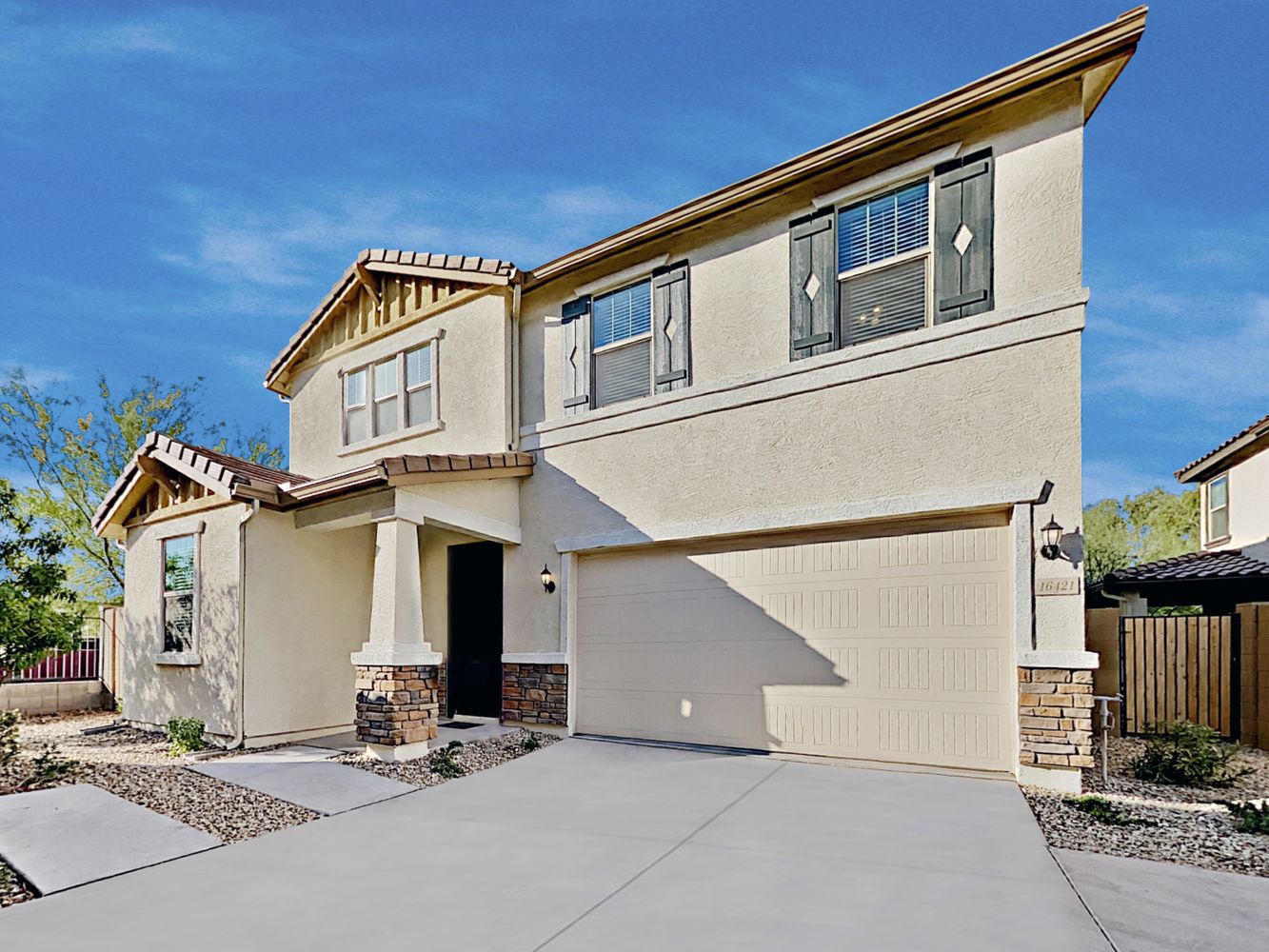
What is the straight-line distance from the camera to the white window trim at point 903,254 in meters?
8.14

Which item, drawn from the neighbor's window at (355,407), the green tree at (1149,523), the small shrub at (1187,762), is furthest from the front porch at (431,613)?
the green tree at (1149,523)

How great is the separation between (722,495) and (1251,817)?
5.48 metres

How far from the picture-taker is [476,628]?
11609 mm

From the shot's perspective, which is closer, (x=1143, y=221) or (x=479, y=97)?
(x=479, y=97)

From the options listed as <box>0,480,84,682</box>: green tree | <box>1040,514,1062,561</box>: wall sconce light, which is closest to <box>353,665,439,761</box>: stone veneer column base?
<box>0,480,84,682</box>: green tree

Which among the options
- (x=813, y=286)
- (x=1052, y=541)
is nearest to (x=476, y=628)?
(x=813, y=286)

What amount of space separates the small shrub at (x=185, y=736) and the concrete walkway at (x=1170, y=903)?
30.8 ft

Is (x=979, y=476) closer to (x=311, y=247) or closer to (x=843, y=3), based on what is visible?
(x=843, y=3)

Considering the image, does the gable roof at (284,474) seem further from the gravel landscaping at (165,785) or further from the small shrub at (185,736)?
the gravel landscaping at (165,785)

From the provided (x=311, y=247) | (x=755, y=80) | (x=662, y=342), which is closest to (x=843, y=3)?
(x=755, y=80)

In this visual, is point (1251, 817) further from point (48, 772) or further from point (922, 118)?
point (48, 772)

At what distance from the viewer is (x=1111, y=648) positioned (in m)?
8.98

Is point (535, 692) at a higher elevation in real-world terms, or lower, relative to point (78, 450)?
lower

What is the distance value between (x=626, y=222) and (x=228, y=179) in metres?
18.5
